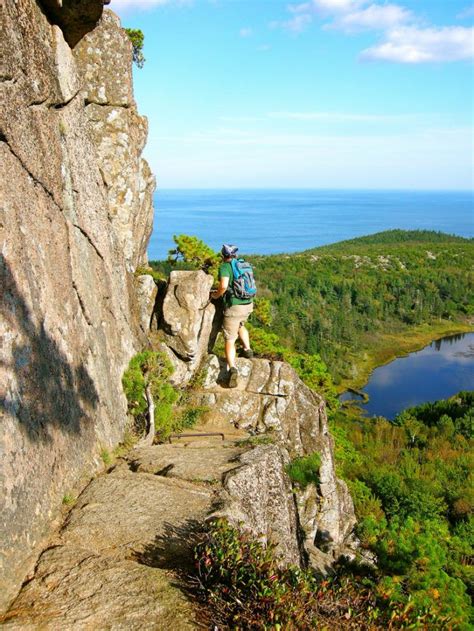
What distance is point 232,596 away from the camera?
3998mm

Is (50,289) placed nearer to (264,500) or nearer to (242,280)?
(264,500)

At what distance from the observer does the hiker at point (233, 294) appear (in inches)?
416

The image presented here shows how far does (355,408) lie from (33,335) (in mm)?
71776

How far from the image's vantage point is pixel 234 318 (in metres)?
11.2

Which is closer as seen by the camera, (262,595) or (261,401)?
(262,595)

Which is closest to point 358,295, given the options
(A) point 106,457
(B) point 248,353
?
(B) point 248,353

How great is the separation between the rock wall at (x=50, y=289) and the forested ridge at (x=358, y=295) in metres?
78.4

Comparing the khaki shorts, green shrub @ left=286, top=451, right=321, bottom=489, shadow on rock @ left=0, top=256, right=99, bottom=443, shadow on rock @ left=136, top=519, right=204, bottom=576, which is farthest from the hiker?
shadow on rock @ left=136, top=519, right=204, bottom=576

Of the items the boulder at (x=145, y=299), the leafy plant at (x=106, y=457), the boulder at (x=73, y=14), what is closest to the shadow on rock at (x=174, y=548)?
the leafy plant at (x=106, y=457)

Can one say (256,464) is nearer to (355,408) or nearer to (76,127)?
(76,127)

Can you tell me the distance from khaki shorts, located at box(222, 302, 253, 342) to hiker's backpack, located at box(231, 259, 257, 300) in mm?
330

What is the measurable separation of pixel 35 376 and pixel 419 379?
90.3m

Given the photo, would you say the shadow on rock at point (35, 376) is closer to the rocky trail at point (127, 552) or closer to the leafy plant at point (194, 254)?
the rocky trail at point (127, 552)


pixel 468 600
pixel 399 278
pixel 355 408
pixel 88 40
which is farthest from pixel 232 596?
pixel 399 278
